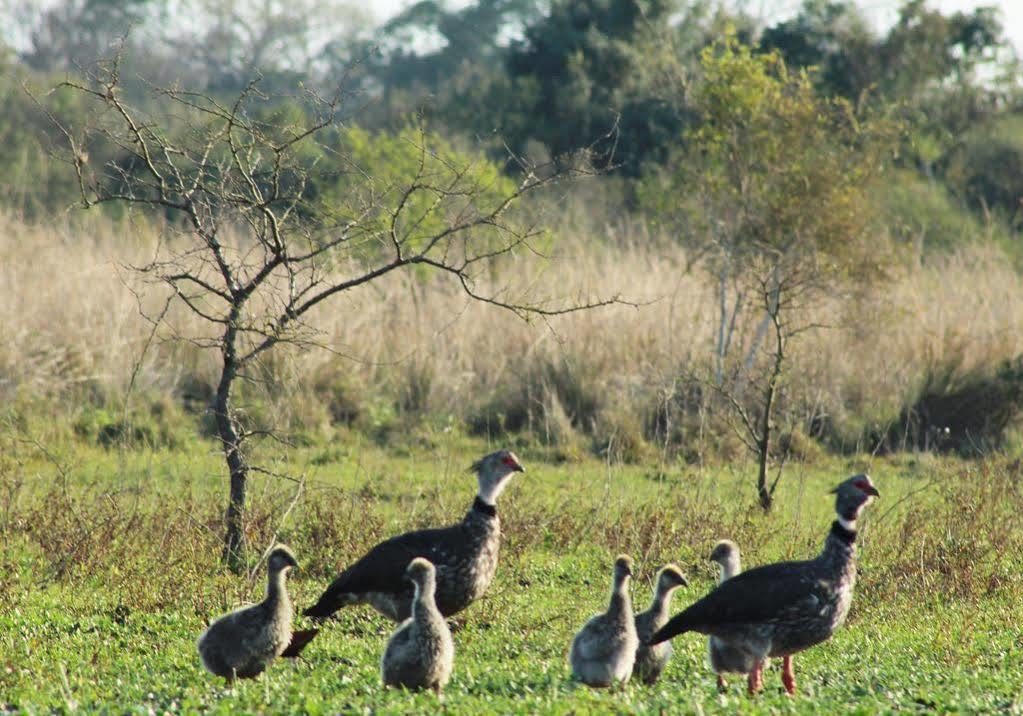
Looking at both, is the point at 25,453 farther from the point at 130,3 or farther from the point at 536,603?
the point at 130,3

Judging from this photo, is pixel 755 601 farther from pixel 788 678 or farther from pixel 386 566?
pixel 386 566

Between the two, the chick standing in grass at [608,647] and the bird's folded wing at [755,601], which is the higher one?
the bird's folded wing at [755,601]

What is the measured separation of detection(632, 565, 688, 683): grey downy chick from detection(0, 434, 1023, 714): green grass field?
0.13 m

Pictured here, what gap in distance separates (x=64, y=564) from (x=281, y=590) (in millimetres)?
2803

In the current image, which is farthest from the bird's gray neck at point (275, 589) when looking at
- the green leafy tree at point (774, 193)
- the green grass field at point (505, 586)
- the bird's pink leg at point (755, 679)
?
the green leafy tree at point (774, 193)

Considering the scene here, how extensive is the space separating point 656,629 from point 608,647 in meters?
0.70

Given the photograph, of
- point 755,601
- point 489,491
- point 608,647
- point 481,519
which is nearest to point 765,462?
point 489,491

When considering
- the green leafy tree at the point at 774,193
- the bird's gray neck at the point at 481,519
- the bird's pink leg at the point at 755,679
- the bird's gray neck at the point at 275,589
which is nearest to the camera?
the bird's pink leg at the point at 755,679

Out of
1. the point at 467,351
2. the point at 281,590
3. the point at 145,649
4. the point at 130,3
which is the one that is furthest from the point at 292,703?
the point at 130,3

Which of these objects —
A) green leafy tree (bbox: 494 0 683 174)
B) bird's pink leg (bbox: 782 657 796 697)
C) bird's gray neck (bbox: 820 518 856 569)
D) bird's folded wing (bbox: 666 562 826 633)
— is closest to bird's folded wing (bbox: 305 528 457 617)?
bird's folded wing (bbox: 666 562 826 633)

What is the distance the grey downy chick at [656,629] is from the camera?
24.9 feet

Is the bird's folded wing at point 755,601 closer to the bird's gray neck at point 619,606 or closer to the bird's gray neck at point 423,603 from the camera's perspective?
the bird's gray neck at point 619,606

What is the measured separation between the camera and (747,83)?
648 inches

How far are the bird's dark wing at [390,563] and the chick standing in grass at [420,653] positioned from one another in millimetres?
1001
